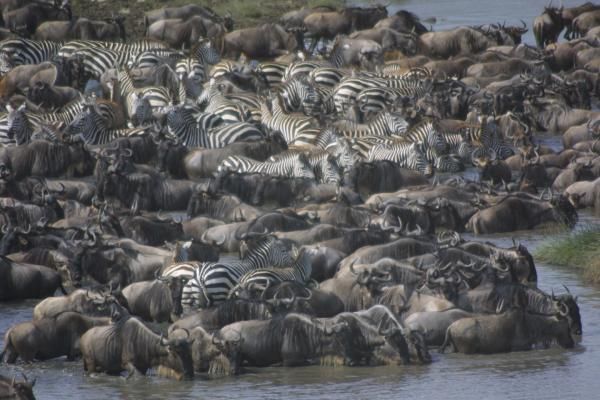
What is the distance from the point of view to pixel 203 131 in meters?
24.3

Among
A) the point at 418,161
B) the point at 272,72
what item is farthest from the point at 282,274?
the point at 272,72

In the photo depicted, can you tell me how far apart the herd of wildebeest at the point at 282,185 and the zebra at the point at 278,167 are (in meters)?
0.04

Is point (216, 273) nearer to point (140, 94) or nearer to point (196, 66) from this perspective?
point (140, 94)

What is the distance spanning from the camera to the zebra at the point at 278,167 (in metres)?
21.3

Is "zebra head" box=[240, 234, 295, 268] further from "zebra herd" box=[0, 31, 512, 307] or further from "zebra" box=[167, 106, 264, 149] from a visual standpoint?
"zebra" box=[167, 106, 264, 149]

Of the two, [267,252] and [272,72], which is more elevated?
[272,72]

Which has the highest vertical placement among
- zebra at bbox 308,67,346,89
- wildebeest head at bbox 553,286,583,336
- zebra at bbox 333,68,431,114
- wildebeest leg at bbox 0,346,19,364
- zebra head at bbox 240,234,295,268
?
zebra at bbox 308,67,346,89

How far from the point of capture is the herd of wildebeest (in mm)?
13805

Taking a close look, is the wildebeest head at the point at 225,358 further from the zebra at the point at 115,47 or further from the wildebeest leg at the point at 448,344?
the zebra at the point at 115,47

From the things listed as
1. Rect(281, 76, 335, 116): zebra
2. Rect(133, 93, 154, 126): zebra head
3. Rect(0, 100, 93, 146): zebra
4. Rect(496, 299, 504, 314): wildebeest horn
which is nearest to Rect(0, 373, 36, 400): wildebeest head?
Rect(496, 299, 504, 314): wildebeest horn

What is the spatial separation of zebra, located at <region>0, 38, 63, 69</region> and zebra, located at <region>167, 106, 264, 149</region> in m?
6.47

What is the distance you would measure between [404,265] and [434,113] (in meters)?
10.3

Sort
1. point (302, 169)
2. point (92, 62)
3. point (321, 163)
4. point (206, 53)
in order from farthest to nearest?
1. point (206, 53)
2. point (92, 62)
3. point (321, 163)
4. point (302, 169)

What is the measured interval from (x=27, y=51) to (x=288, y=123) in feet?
25.7
